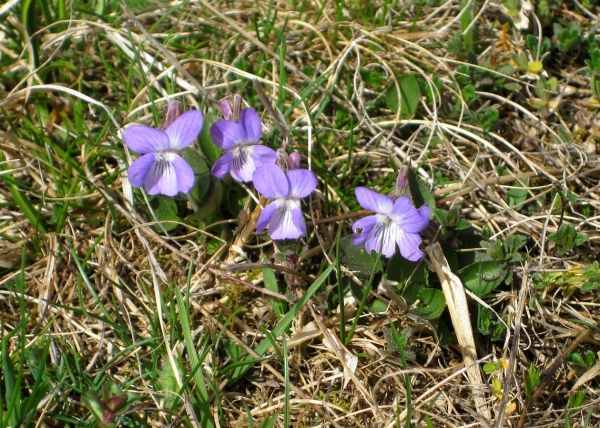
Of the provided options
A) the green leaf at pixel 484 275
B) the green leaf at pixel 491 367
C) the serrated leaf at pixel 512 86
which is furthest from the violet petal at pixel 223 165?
the serrated leaf at pixel 512 86

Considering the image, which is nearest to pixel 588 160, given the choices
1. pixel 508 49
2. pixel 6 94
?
pixel 508 49

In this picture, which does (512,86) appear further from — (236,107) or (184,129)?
(184,129)

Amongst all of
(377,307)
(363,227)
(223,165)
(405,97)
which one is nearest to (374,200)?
(363,227)

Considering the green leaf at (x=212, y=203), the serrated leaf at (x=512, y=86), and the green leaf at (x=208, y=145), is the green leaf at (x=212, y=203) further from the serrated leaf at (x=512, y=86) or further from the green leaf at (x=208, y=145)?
the serrated leaf at (x=512, y=86)

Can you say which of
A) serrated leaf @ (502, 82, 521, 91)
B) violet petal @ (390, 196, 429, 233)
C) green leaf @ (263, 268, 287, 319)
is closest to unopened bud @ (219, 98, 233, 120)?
green leaf @ (263, 268, 287, 319)

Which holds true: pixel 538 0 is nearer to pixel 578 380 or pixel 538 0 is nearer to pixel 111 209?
pixel 578 380

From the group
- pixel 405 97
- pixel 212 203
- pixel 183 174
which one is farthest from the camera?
pixel 405 97

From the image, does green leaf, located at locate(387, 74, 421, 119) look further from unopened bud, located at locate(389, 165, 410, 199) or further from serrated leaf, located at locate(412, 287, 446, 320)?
serrated leaf, located at locate(412, 287, 446, 320)
